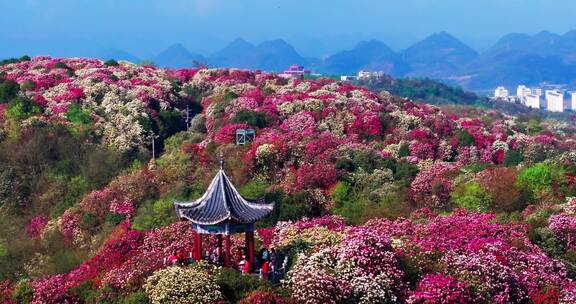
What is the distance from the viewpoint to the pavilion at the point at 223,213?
2072cm

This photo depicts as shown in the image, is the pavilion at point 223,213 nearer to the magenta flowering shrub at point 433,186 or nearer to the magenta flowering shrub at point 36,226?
the magenta flowering shrub at point 433,186

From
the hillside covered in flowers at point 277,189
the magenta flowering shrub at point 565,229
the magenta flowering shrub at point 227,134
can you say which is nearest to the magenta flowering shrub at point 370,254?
the hillside covered in flowers at point 277,189

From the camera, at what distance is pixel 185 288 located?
19.9m

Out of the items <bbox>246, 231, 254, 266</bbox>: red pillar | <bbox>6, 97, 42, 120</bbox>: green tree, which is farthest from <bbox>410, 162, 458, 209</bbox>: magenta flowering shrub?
<bbox>6, 97, 42, 120</bbox>: green tree

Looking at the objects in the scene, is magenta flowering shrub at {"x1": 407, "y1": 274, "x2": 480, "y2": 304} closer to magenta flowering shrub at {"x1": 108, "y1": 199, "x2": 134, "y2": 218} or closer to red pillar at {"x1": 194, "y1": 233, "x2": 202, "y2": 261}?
red pillar at {"x1": 194, "y1": 233, "x2": 202, "y2": 261}

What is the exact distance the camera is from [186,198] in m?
35.8

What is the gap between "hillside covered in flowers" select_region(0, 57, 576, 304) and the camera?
2152 cm

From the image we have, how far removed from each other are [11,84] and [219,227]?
36.1m

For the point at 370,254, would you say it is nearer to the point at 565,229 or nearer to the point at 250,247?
the point at 250,247

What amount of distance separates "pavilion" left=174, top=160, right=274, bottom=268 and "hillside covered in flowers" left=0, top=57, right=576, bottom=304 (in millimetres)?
1064

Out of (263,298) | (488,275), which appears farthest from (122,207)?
(488,275)

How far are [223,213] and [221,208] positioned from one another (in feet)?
0.83

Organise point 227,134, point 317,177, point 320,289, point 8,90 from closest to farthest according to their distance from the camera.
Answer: point 320,289, point 317,177, point 227,134, point 8,90

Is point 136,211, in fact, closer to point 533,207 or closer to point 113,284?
point 113,284
